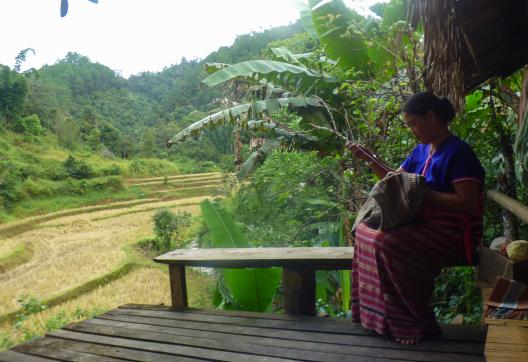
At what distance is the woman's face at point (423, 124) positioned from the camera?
1515mm

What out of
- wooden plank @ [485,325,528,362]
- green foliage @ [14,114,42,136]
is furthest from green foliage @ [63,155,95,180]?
wooden plank @ [485,325,528,362]

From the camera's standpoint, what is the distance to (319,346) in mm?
1573

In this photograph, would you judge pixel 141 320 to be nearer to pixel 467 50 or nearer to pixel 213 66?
pixel 467 50

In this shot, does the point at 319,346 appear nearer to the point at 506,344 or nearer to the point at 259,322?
the point at 259,322

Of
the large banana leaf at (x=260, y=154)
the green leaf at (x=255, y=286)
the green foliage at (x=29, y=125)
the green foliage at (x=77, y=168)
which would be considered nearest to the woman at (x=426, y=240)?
the green leaf at (x=255, y=286)

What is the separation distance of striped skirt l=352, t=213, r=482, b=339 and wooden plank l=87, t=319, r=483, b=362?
0.08 m

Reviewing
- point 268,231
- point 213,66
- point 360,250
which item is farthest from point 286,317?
point 268,231

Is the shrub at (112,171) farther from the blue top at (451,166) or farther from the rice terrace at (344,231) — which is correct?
the blue top at (451,166)

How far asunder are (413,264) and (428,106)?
1.75ft

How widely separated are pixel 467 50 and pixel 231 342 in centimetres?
166

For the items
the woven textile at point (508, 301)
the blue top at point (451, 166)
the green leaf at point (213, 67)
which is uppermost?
the green leaf at point (213, 67)

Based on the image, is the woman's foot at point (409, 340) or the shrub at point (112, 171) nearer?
the woman's foot at point (409, 340)

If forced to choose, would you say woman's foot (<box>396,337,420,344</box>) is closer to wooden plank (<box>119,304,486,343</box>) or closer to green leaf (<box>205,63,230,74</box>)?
wooden plank (<box>119,304,486,343</box>)

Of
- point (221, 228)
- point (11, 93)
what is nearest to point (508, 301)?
point (221, 228)
